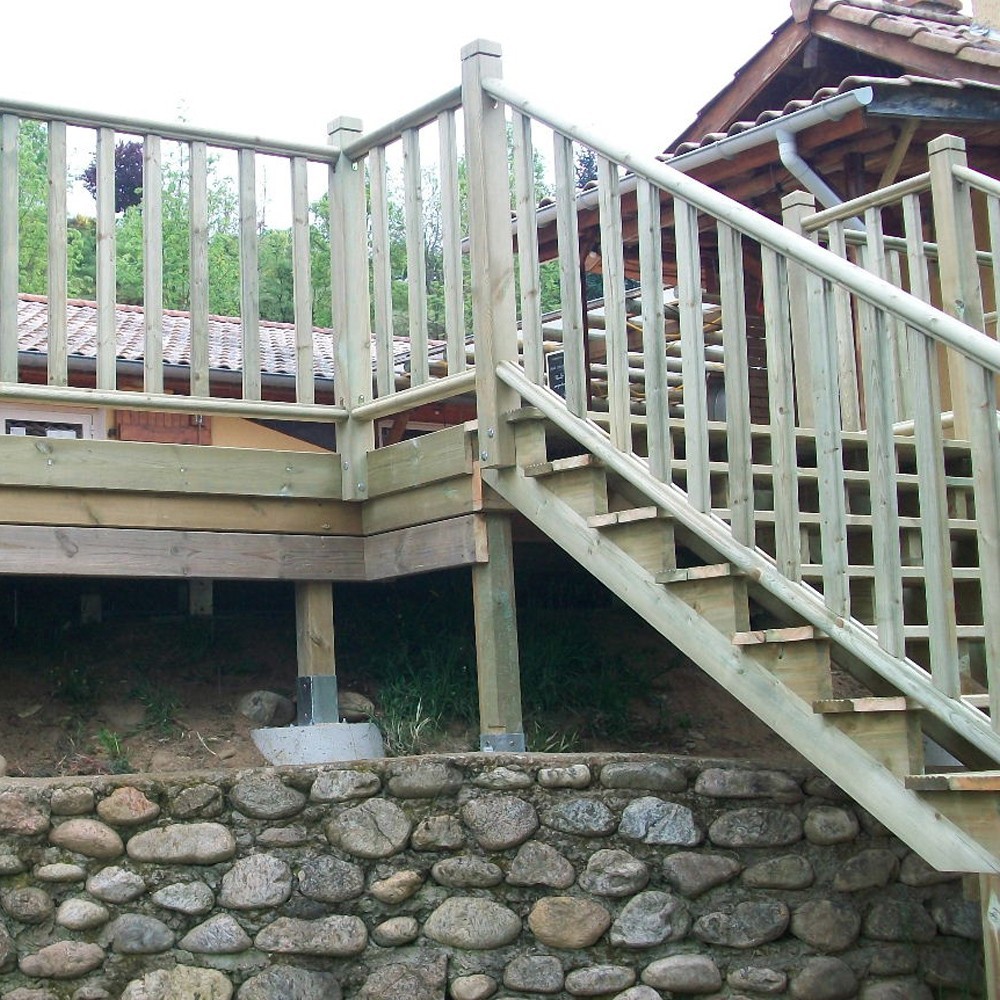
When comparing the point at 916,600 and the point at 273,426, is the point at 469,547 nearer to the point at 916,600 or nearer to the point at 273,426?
the point at 916,600

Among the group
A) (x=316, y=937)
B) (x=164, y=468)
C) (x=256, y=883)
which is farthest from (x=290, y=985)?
(x=164, y=468)

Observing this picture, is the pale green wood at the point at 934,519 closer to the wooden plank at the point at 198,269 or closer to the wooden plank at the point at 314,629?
the wooden plank at the point at 314,629

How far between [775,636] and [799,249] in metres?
1.03

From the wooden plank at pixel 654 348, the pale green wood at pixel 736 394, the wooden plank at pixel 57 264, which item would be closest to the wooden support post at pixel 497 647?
the wooden plank at pixel 654 348

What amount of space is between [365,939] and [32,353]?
6190 mm

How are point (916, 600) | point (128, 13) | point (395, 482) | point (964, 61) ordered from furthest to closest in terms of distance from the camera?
point (128, 13) < point (964, 61) < point (395, 482) < point (916, 600)

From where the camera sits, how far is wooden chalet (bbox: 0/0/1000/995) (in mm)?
3688

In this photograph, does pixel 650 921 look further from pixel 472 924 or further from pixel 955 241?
pixel 955 241

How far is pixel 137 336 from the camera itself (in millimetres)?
10297

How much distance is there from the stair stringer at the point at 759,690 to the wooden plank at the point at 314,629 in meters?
0.88

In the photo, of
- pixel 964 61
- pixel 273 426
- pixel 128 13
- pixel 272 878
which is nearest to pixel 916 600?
pixel 272 878

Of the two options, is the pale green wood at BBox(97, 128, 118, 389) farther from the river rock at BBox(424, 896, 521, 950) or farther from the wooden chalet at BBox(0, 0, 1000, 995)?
the river rock at BBox(424, 896, 521, 950)

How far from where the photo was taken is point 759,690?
4012 mm

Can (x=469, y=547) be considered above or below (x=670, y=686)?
Answer: above
